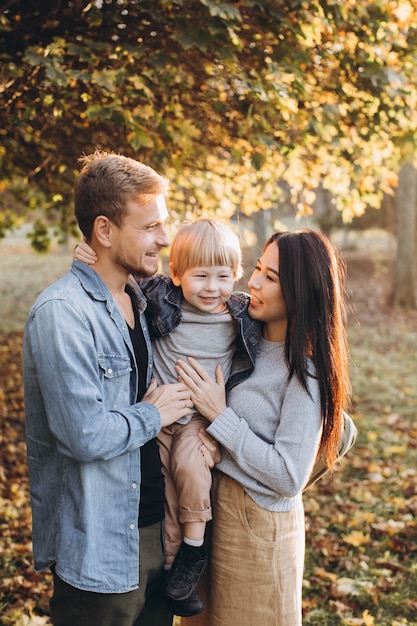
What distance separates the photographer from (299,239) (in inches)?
98.4

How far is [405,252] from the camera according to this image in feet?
52.4

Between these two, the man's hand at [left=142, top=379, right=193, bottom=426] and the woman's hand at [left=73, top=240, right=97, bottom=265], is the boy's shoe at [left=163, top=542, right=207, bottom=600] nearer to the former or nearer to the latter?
the man's hand at [left=142, top=379, right=193, bottom=426]

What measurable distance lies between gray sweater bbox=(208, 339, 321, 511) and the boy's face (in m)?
0.30

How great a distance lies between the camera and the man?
6.84 feet

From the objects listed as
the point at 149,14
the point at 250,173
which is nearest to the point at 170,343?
the point at 149,14

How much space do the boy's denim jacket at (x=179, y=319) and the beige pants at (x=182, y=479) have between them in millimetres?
301

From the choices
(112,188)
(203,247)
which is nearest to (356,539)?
(203,247)

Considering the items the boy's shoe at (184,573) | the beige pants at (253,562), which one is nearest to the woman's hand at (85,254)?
the beige pants at (253,562)

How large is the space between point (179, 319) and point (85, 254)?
21.0 inches

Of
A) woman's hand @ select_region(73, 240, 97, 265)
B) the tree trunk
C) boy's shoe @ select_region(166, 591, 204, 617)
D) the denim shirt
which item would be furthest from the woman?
the tree trunk

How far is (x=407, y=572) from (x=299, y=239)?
118 inches

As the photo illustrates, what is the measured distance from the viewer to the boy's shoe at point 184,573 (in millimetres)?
2426

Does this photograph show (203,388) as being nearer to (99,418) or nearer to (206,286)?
(206,286)

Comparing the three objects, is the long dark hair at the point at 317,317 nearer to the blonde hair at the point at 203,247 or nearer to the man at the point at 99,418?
the blonde hair at the point at 203,247
